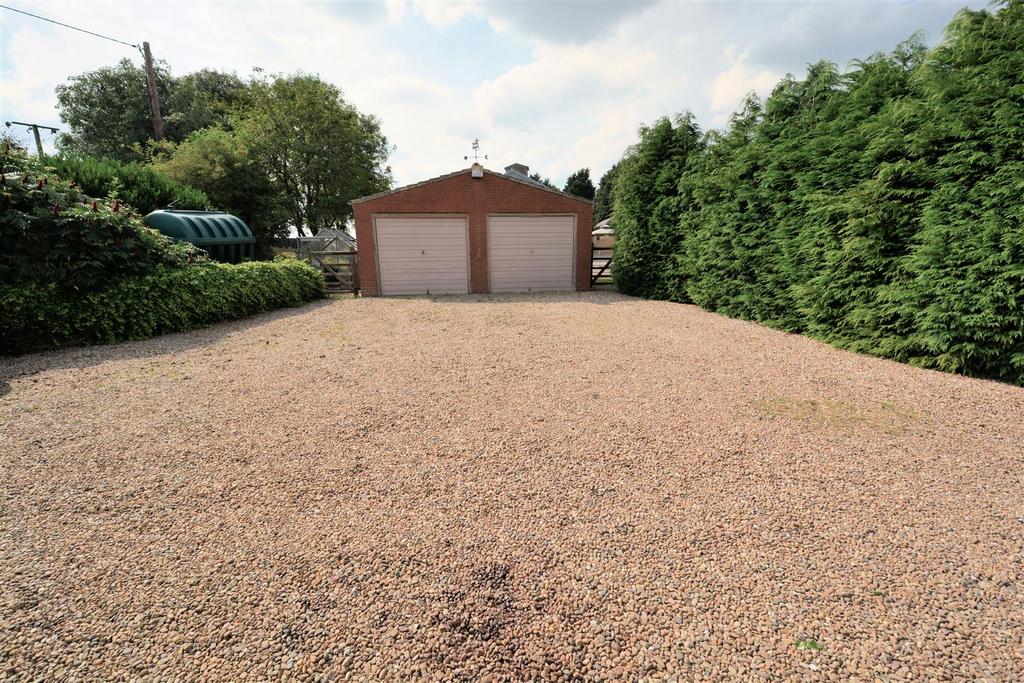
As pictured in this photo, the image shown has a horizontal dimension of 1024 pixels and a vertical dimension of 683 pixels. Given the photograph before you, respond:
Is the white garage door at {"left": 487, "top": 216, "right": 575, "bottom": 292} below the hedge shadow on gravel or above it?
above

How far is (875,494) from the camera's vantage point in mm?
2564

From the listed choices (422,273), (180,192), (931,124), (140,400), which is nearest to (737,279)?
(931,124)

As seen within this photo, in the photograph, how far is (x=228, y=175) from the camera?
652 inches

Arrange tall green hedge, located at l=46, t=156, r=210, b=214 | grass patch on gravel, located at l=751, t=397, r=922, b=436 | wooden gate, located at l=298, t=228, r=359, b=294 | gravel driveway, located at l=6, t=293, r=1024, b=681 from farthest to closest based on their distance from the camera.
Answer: wooden gate, located at l=298, t=228, r=359, b=294 < tall green hedge, located at l=46, t=156, r=210, b=214 < grass patch on gravel, located at l=751, t=397, r=922, b=436 < gravel driveway, located at l=6, t=293, r=1024, b=681

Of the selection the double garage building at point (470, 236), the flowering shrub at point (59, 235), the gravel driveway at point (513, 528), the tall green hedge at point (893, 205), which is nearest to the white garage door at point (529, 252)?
the double garage building at point (470, 236)

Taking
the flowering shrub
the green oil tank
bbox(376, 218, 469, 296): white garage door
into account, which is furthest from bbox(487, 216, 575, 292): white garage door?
the flowering shrub

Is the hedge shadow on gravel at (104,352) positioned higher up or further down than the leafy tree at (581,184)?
further down

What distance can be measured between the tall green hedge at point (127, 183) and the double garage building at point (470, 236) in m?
5.46

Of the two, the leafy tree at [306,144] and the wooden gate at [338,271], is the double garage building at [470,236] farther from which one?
the leafy tree at [306,144]

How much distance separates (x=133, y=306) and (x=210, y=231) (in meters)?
4.54

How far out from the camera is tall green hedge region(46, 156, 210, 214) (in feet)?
32.3

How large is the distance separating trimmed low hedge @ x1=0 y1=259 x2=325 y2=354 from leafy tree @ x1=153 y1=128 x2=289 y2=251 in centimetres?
1036

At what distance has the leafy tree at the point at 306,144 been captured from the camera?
1986cm

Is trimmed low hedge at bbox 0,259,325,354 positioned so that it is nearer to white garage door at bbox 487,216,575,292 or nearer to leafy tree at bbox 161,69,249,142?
white garage door at bbox 487,216,575,292
